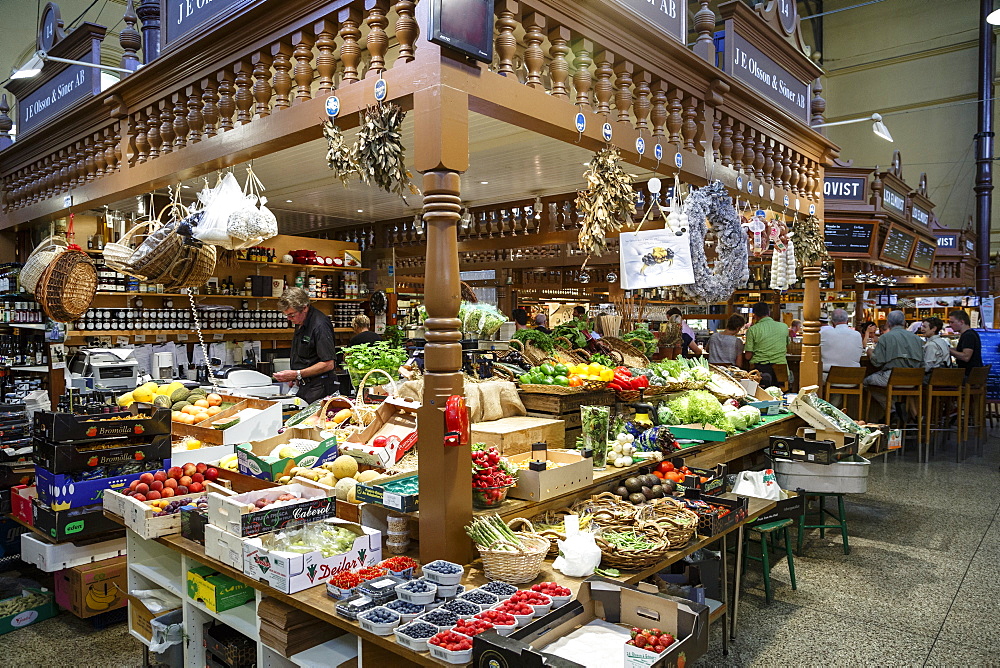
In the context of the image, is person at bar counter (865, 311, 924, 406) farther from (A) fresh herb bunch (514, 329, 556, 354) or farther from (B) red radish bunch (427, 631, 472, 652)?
(B) red radish bunch (427, 631, 472, 652)

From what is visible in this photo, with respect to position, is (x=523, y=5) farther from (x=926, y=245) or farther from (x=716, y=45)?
(x=926, y=245)

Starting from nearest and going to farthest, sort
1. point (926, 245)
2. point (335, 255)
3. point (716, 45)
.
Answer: point (716, 45)
point (335, 255)
point (926, 245)

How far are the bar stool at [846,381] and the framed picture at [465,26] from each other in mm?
7840

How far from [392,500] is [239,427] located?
2.10 meters

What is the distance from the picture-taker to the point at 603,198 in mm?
3838

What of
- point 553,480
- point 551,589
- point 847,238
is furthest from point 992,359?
point 551,589

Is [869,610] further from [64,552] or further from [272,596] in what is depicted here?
[64,552]

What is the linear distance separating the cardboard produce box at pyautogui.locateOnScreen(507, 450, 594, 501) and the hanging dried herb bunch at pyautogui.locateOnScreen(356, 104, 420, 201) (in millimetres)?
1491

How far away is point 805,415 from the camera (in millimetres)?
5691

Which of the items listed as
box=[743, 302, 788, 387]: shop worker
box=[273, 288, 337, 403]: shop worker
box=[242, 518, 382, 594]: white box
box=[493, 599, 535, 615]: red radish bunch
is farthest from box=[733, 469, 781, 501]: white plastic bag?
box=[743, 302, 788, 387]: shop worker

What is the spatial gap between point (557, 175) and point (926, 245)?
12.2m

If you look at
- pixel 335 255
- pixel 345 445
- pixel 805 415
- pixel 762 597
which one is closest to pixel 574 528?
pixel 345 445

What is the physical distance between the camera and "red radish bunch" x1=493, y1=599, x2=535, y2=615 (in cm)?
235

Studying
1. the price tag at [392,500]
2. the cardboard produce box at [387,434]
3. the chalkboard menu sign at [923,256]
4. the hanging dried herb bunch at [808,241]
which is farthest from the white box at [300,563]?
the chalkboard menu sign at [923,256]
